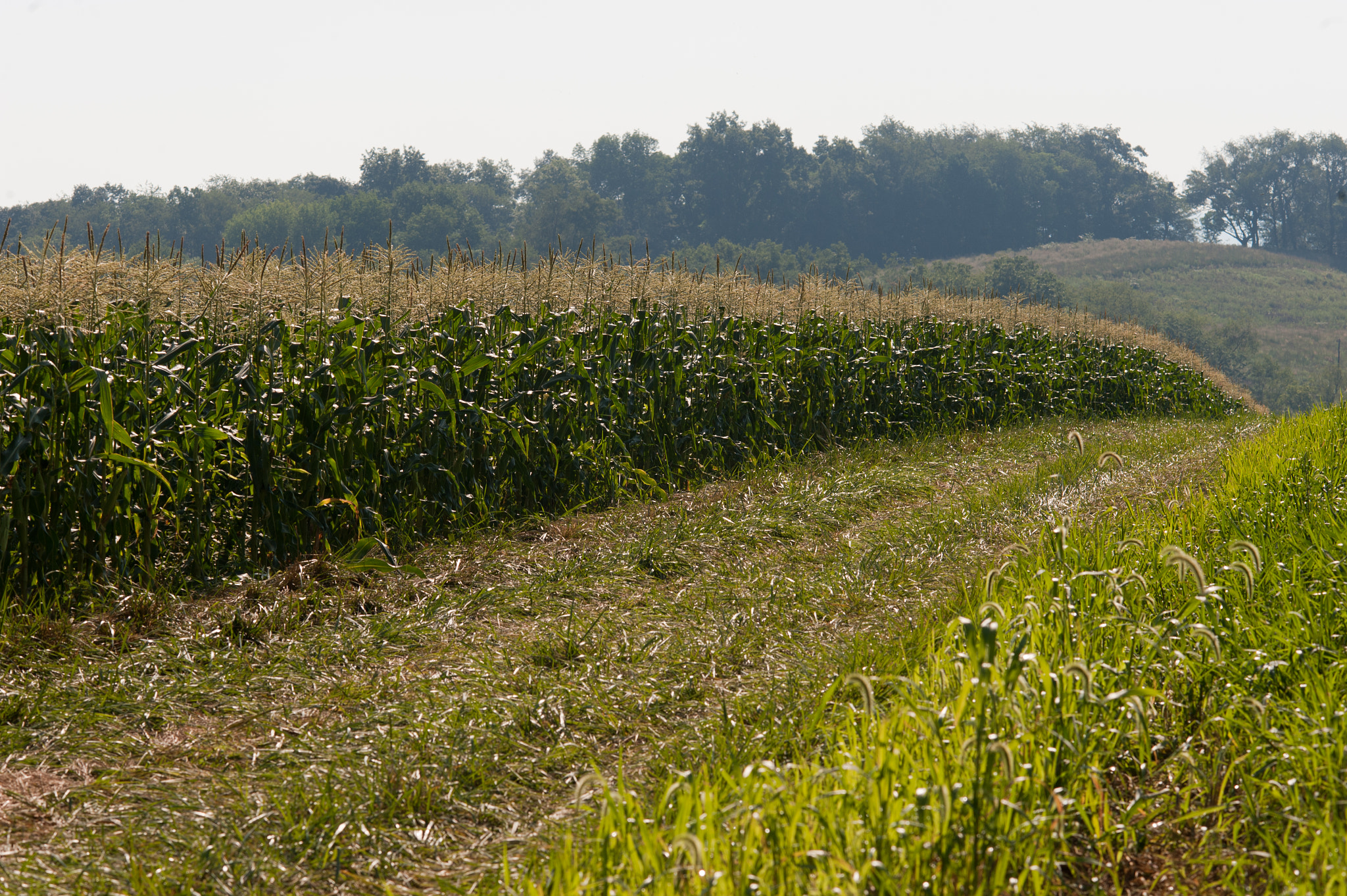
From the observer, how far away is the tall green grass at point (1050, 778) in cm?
226

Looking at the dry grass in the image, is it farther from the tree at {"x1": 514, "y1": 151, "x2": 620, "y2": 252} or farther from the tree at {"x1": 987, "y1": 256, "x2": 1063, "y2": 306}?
the tree at {"x1": 514, "y1": 151, "x2": 620, "y2": 252}

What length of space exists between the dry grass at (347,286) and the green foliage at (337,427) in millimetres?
164

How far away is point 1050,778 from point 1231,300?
89.4m

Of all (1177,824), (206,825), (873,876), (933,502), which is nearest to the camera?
(873,876)

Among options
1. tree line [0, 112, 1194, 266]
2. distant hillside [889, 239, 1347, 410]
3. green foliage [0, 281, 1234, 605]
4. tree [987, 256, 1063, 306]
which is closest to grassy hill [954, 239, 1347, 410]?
distant hillside [889, 239, 1347, 410]

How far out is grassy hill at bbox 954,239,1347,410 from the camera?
5994 cm

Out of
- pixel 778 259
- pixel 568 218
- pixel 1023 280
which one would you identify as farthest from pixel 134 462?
pixel 568 218

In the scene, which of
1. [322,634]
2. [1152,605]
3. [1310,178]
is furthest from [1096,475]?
[1310,178]

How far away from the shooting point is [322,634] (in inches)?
181

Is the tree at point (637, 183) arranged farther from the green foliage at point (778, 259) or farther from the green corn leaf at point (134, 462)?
the green corn leaf at point (134, 462)

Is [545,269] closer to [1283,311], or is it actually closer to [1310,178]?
[1283,311]

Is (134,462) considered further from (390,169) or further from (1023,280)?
(390,169)

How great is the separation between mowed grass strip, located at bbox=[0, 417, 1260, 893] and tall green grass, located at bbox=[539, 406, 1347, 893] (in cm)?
36

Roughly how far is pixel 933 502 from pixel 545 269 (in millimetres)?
4512
